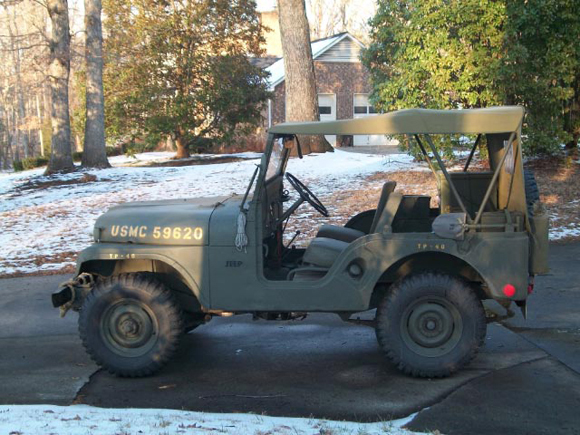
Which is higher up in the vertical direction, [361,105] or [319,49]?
[319,49]

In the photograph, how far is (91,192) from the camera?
15.0 m

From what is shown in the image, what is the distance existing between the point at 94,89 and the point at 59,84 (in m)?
1.04

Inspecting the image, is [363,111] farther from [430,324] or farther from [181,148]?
[430,324]

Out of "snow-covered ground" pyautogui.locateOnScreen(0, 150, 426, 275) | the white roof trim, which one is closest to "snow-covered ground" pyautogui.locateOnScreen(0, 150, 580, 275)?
"snow-covered ground" pyautogui.locateOnScreen(0, 150, 426, 275)

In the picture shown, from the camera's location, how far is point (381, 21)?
46.2 ft

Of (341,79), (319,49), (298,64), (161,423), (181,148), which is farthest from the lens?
(341,79)

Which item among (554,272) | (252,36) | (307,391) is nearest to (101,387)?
(307,391)

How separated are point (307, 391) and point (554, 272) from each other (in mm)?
4469

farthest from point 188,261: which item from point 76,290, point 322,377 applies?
point 322,377

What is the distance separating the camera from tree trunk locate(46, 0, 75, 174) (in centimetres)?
1888

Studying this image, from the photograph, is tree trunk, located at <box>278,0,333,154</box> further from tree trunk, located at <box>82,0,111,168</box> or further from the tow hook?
the tow hook

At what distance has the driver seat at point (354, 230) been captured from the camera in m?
5.53

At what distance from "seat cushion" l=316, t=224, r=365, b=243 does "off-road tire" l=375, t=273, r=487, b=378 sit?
92cm

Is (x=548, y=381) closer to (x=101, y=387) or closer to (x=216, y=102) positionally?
(x=101, y=387)
